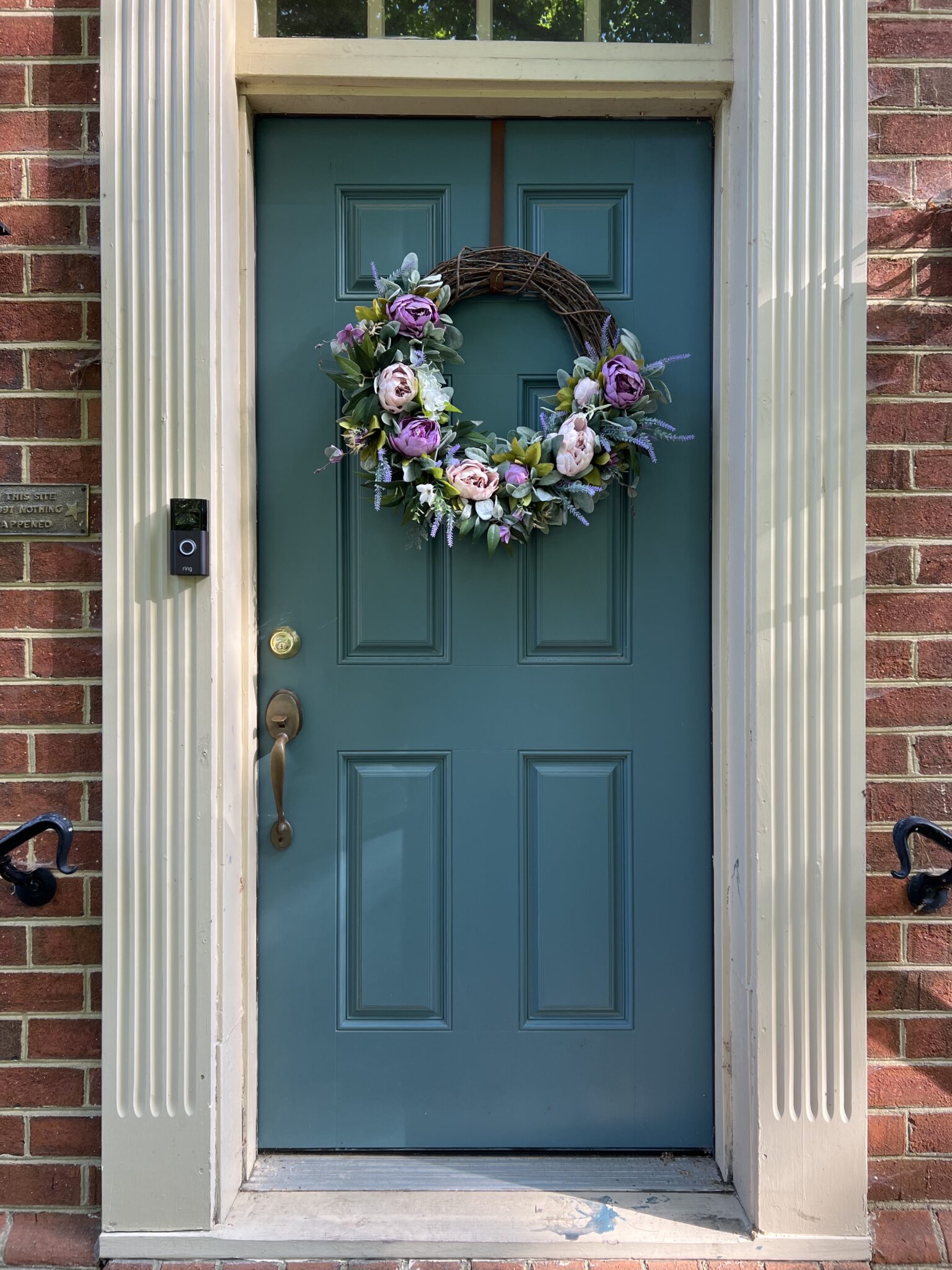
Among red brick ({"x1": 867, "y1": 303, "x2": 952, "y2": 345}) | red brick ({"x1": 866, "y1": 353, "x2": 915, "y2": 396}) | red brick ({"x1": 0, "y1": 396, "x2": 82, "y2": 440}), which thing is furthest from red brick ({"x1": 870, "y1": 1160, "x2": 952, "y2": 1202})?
red brick ({"x1": 0, "y1": 396, "x2": 82, "y2": 440})

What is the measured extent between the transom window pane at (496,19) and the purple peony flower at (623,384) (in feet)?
2.40

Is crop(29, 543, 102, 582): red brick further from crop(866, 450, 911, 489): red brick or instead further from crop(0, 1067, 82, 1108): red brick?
crop(866, 450, 911, 489): red brick

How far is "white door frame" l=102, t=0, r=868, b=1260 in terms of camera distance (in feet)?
5.74

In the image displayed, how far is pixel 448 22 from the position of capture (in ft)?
6.23

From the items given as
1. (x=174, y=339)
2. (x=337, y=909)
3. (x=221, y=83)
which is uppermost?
(x=221, y=83)

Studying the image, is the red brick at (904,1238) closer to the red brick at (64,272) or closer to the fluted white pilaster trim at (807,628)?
the fluted white pilaster trim at (807,628)

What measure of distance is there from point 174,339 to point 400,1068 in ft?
5.42

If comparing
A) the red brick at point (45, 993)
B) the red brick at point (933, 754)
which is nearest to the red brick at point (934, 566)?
the red brick at point (933, 754)

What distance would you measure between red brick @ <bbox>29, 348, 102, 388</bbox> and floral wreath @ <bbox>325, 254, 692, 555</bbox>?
511mm

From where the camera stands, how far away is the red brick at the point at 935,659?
1.83m

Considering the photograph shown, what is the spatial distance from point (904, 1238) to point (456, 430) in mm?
1926

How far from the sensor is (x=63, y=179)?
5.94 ft

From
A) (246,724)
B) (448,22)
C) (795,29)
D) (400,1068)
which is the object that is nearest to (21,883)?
(246,724)

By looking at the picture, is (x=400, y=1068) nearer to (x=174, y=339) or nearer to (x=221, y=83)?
(x=174, y=339)
